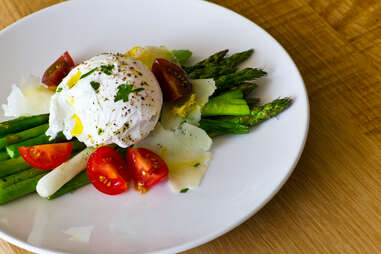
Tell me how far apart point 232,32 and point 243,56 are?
0.95 feet

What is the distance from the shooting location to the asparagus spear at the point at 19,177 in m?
2.73

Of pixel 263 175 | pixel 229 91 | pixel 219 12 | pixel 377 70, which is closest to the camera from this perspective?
pixel 263 175

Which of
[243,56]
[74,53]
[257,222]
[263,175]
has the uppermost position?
[74,53]

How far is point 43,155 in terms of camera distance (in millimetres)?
2836

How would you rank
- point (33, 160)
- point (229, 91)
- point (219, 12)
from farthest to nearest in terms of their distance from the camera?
point (219, 12), point (229, 91), point (33, 160)

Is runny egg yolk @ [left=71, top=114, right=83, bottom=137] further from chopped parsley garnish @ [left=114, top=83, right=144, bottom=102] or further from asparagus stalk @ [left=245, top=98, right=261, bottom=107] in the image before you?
asparagus stalk @ [left=245, top=98, right=261, bottom=107]

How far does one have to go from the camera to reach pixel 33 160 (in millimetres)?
2822

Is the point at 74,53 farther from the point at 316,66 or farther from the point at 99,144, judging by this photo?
the point at 316,66

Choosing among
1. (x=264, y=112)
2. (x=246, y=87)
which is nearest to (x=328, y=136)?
(x=264, y=112)

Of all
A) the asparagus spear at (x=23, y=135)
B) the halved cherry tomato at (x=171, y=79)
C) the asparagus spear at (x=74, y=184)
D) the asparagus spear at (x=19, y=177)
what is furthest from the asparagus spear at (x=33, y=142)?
the halved cherry tomato at (x=171, y=79)

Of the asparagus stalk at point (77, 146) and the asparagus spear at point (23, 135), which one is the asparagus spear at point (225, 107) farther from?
the asparagus spear at point (23, 135)

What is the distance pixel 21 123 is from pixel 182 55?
121 centimetres

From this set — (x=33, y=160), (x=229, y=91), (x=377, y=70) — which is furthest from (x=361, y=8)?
(x=33, y=160)

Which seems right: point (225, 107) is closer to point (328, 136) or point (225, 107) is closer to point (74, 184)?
point (328, 136)
